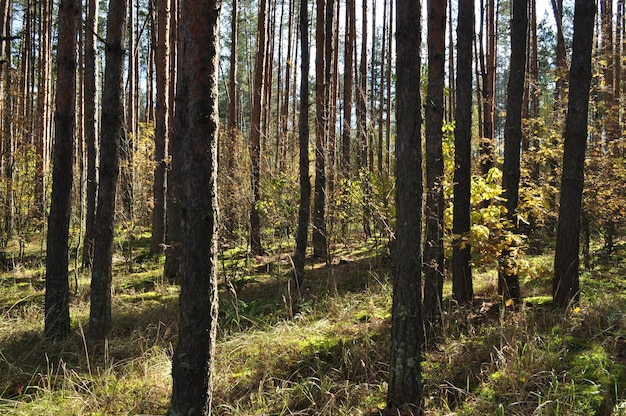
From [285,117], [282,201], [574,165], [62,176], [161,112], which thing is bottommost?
[282,201]

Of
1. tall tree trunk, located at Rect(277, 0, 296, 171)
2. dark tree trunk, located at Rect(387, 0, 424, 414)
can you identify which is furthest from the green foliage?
dark tree trunk, located at Rect(387, 0, 424, 414)

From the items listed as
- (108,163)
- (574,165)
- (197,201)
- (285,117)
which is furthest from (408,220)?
(285,117)

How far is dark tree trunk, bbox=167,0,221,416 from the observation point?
9.52 ft

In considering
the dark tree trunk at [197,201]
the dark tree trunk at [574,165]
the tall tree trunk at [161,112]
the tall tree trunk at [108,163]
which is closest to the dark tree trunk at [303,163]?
the tall tree trunk at [108,163]

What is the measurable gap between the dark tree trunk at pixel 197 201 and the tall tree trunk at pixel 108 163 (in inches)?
107

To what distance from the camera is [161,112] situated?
409 inches

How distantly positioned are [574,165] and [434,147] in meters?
2.19

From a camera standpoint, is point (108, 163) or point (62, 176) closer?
→ point (108, 163)

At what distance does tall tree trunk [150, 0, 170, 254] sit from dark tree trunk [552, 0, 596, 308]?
25.8 feet

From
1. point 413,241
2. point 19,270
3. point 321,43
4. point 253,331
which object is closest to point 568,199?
point 413,241

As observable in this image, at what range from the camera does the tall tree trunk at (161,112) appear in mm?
10141

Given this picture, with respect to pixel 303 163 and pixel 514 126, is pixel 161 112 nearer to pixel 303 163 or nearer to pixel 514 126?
pixel 303 163

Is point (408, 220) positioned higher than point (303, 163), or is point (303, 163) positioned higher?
point (303, 163)

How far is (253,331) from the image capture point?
5953 mm
